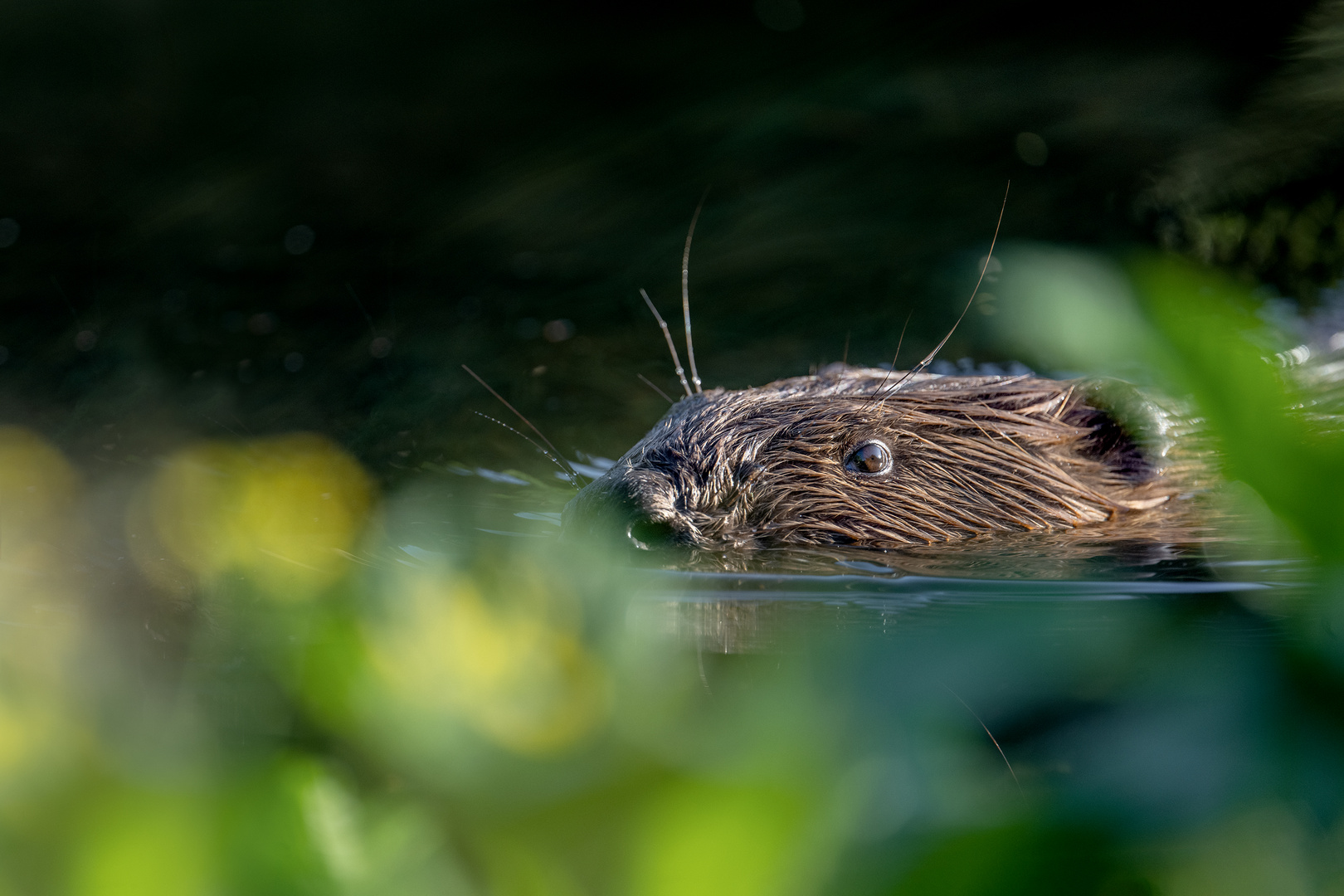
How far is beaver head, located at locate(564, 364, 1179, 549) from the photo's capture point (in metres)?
3.20

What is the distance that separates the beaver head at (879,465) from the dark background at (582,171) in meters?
1.55

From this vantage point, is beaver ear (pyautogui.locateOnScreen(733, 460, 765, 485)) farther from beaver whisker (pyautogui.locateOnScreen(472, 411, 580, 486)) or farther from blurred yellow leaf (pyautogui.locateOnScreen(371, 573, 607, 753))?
blurred yellow leaf (pyautogui.locateOnScreen(371, 573, 607, 753))

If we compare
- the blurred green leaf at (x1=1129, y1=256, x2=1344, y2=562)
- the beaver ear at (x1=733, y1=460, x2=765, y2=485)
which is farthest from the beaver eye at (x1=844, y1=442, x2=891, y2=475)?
the blurred green leaf at (x1=1129, y1=256, x2=1344, y2=562)

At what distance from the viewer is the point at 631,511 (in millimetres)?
2979

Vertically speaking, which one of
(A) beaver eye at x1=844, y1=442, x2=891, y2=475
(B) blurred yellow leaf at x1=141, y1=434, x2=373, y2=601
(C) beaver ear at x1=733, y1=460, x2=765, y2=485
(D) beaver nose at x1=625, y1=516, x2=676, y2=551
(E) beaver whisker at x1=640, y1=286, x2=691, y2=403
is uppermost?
(B) blurred yellow leaf at x1=141, y1=434, x2=373, y2=601

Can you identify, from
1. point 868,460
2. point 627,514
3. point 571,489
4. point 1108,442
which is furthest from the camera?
point 571,489

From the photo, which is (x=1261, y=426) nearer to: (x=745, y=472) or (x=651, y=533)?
(x=651, y=533)

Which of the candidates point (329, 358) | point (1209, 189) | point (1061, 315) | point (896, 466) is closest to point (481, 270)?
point (329, 358)

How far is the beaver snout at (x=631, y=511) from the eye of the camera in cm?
291

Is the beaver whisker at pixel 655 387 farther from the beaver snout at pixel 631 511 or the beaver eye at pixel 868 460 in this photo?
the beaver snout at pixel 631 511

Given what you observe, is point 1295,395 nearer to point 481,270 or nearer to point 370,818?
point 370,818

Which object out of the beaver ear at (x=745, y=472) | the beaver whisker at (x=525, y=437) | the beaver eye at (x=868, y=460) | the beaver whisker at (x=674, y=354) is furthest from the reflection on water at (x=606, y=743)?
the beaver whisker at (x=525, y=437)

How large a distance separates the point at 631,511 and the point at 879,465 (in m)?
0.85

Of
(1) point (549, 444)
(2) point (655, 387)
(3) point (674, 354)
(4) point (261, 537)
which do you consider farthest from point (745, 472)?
(4) point (261, 537)
